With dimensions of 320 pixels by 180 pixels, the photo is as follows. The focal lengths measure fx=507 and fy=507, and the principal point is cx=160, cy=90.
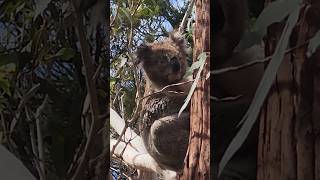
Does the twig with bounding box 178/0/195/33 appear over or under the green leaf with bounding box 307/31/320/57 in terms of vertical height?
over

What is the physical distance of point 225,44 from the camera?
0.96 metres

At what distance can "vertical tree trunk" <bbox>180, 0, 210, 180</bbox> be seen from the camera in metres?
1.19

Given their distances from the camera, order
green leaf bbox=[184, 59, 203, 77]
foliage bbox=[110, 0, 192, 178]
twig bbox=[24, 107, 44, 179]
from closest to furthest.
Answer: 1. twig bbox=[24, 107, 44, 179]
2. green leaf bbox=[184, 59, 203, 77]
3. foliage bbox=[110, 0, 192, 178]

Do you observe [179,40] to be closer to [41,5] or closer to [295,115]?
[41,5]

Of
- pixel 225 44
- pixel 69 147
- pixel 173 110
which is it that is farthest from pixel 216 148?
pixel 173 110

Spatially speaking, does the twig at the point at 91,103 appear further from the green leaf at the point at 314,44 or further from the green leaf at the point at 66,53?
the green leaf at the point at 314,44

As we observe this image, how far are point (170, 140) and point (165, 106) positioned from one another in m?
0.12

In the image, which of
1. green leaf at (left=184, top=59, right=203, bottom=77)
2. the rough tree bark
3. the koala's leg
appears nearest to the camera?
the rough tree bark

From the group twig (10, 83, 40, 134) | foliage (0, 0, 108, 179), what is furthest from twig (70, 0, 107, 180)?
twig (10, 83, 40, 134)

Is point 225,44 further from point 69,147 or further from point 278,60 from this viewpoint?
point 69,147

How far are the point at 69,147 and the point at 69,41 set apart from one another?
242mm

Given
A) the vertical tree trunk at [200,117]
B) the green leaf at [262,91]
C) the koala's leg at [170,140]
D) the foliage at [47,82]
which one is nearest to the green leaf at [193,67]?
the vertical tree trunk at [200,117]

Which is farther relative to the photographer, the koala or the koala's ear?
the koala's ear

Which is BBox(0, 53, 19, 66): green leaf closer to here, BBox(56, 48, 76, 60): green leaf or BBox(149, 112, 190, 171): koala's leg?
BBox(56, 48, 76, 60): green leaf
